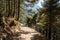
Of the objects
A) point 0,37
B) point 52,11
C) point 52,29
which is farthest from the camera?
point 52,29

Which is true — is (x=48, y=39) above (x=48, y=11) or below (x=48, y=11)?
below

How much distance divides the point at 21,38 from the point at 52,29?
5.10 meters

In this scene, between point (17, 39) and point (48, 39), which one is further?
point (48, 39)

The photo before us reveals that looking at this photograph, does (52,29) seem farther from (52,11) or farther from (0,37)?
(0,37)

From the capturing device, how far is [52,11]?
18.4 metres

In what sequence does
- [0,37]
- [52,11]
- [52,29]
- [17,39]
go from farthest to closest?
[52,29], [52,11], [17,39], [0,37]

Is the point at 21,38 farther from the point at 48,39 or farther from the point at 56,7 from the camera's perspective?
the point at 56,7

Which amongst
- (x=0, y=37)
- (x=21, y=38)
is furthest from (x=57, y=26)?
(x=0, y=37)

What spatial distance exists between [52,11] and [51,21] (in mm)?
1285

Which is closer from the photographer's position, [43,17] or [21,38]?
[21,38]

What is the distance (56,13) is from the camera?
61.0 ft

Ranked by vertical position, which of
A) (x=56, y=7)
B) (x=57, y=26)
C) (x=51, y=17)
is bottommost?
(x=57, y=26)

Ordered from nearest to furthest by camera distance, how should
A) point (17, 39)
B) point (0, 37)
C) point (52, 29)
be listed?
1. point (0, 37)
2. point (17, 39)
3. point (52, 29)

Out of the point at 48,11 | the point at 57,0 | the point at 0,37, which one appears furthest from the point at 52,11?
the point at 0,37
